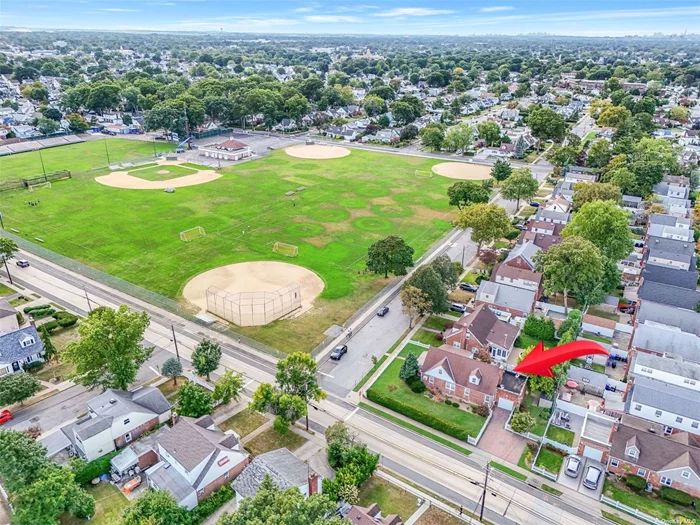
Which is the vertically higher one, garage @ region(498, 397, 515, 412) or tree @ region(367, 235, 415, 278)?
tree @ region(367, 235, 415, 278)

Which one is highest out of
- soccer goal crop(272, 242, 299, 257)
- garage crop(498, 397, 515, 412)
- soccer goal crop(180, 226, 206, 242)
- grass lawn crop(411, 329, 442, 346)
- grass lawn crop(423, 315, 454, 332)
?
soccer goal crop(180, 226, 206, 242)

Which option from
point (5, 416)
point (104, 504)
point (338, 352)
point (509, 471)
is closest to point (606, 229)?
point (509, 471)

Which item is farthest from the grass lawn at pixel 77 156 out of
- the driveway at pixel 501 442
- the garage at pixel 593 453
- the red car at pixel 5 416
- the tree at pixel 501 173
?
the garage at pixel 593 453

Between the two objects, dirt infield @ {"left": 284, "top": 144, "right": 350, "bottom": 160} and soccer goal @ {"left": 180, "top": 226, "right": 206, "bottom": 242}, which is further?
dirt infield @ {"left": 284, "top": 144, "right": 350, "bottom": 160}

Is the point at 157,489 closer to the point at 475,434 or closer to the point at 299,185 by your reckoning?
the point at 475,434

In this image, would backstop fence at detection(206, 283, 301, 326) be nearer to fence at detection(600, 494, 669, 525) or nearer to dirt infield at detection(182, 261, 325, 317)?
dirt infield at detection(182, 261, 325, 317)

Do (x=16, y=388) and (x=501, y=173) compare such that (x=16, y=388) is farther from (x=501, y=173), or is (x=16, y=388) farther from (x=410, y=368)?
(x=501, y=173)

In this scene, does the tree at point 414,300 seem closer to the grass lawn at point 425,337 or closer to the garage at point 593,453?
the grass lawn at point 425,337

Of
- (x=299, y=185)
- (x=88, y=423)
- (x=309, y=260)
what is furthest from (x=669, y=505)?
(x=299, y=185)

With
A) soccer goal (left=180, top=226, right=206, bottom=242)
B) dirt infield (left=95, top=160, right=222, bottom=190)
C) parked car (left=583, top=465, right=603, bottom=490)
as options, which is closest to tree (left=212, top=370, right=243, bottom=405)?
parked car (left=583, top=465, right=603, bottom=490)
